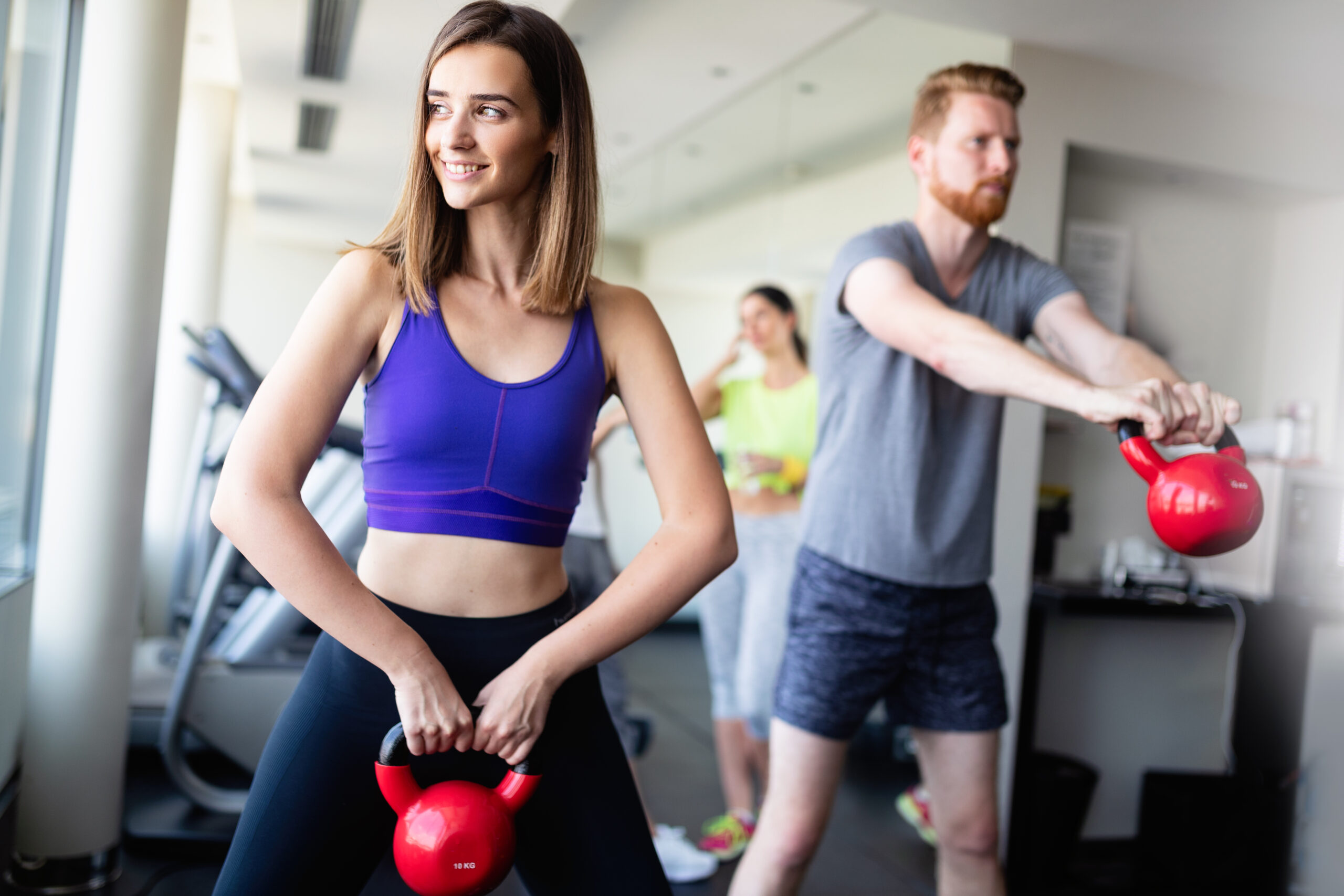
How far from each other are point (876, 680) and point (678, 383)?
0.80 metres

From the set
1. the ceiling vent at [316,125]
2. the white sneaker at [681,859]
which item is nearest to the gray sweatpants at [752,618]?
the white sneaker at [681,859]

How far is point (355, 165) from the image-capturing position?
6703 millimetres

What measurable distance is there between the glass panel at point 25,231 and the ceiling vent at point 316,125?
8.53 ft

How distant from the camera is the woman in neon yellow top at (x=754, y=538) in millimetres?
2990

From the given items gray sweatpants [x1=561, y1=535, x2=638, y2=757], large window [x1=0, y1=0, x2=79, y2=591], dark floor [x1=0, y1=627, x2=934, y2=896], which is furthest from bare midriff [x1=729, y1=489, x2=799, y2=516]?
large window [x1=0, y1=0, x2=79, y2=591]

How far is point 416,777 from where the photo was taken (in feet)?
3.53

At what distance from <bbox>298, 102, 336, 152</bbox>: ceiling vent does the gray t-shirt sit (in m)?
4.36

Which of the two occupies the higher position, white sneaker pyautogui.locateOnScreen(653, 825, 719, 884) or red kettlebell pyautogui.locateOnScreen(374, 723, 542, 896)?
red kettlebell pyautogui.locateOnScreen(374, 723, 542, 896)

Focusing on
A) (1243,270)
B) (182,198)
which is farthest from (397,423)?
(182,198)

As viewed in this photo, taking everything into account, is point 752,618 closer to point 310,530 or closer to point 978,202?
point 978,202

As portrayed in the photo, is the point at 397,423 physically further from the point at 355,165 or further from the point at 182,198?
the point at 355,165

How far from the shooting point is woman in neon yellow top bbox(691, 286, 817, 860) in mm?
2990

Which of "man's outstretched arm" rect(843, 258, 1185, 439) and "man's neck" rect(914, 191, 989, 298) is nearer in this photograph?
"man's outstretched arm" rect(843, 258, 1185, 439)

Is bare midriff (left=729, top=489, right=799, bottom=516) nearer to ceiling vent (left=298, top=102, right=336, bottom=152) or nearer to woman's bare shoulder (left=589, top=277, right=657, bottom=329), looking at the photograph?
woman's bare shoulder (left=589, top=277, right=657, bottom=329)
